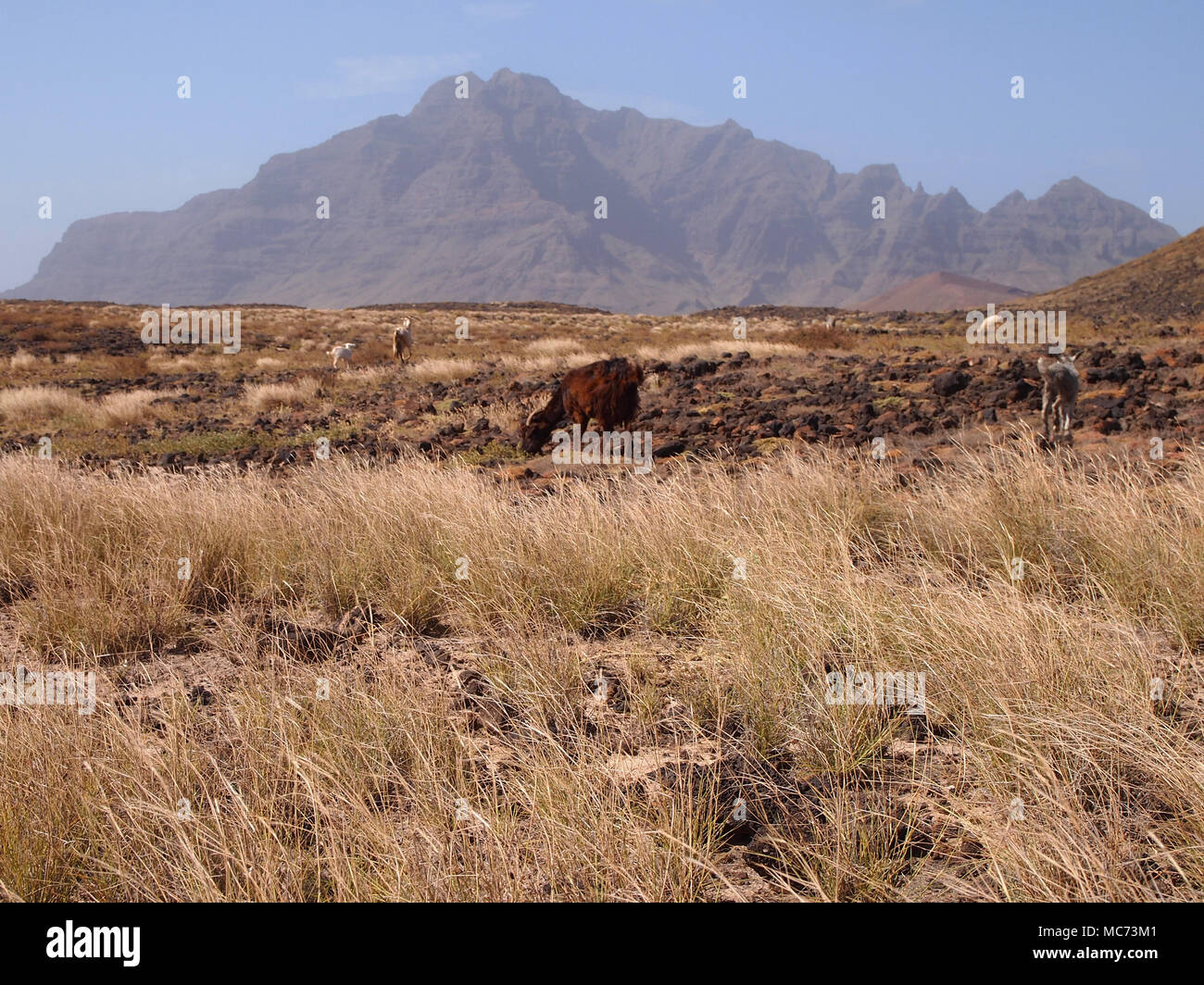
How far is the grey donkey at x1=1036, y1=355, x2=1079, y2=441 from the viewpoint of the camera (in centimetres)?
703

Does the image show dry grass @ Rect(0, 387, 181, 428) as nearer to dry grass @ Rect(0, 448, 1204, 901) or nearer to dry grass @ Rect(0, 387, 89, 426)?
dry grass @ Rect(0, 387, 89, 426)

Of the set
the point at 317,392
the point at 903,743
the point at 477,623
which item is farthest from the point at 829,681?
the point at 317,392

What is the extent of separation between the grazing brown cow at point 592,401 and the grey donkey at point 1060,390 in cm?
414

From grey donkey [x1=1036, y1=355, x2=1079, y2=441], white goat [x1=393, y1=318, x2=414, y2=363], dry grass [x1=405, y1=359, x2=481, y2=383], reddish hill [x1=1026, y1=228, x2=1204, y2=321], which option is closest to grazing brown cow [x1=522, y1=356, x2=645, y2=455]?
grey donkey [x1=1036, y1=355, x2=1079, y2=441]

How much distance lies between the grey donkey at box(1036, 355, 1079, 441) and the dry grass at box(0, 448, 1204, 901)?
7.98ft

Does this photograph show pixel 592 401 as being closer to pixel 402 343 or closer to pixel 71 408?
pixel 71 408

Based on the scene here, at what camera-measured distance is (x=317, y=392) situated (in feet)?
48.5

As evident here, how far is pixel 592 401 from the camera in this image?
8.99 m

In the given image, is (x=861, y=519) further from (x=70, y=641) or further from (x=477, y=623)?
(x=70, y=641)

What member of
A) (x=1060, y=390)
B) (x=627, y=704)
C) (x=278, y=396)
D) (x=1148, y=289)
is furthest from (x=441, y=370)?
(x=1148, y=289)

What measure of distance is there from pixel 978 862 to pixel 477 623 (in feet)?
8.08

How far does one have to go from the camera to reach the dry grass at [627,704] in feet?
A: 6.63

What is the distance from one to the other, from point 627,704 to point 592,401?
6237 millimetres

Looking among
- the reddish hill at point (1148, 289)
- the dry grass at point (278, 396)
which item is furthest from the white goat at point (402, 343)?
the reddish hill at point (1148, 289)
